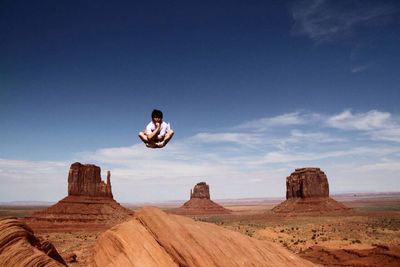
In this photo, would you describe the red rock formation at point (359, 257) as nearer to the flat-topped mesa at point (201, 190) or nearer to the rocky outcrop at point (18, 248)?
the rocky outcrop at point (18, 248)

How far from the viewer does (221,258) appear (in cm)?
846

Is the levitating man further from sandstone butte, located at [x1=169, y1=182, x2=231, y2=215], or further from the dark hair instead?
sandstone butte, located at [x1=169, y1=182, x2=231, y2=215]

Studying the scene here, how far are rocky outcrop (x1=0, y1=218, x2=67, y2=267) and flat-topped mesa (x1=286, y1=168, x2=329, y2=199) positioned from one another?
11134cm

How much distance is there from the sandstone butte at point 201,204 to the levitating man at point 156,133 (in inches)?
5853

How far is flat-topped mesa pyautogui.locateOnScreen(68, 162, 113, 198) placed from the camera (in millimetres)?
87688

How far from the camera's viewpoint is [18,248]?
9836mm

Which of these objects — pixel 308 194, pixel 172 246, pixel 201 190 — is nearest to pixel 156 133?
pixel 172 246

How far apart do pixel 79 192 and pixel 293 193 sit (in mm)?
75483

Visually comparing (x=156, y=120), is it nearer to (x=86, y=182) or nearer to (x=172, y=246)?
(x=172, y=246)

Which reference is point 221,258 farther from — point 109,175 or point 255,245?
point 109,175

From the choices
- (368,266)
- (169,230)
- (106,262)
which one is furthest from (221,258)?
(368,266)

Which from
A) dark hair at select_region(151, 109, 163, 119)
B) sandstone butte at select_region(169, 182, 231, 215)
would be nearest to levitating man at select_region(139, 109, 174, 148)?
dark hair at select_region(151, 109, 163, 119)

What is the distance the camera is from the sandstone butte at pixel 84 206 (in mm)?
75625

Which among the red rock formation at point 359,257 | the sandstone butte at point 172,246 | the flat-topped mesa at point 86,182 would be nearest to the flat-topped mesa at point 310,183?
the flat-topped mesa at point 86,182
